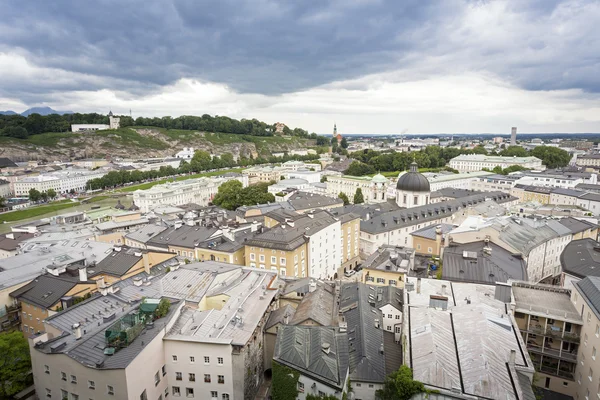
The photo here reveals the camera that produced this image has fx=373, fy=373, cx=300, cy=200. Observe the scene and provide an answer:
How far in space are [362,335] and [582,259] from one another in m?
27.1

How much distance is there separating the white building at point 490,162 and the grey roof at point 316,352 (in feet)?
502

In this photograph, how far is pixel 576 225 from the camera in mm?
57250

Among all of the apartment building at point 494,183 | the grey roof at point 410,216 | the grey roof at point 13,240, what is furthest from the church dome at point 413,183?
the grey roof at point 13,240

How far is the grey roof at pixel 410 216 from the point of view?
6562 centimetres

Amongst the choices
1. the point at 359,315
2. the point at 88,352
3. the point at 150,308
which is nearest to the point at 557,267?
the point at 359,315

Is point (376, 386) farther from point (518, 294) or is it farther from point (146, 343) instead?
point (518, 294)

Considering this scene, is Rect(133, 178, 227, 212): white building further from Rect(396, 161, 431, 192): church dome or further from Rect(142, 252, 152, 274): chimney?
Rect(396, 161, 431, 192): church dome

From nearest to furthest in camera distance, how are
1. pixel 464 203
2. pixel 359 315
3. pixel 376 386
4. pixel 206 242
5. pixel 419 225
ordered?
pixel 376 386
pixel 359 315
pixel 206 242
pixel 419 225
pixel 464 203

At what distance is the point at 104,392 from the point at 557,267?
5922 centimetres

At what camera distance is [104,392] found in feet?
70.9

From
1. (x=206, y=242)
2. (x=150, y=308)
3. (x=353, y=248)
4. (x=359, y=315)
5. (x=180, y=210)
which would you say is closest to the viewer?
(x=150, y=308)

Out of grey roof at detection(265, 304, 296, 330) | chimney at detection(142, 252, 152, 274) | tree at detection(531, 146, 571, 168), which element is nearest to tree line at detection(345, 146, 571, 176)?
tree at detection(531, 146, 571, 168)

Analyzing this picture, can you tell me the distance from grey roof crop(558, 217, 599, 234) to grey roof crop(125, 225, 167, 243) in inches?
2465

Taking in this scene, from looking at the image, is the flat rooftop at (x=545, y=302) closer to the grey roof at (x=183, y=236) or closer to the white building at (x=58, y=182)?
the grey roof at (x=183, y=236)
